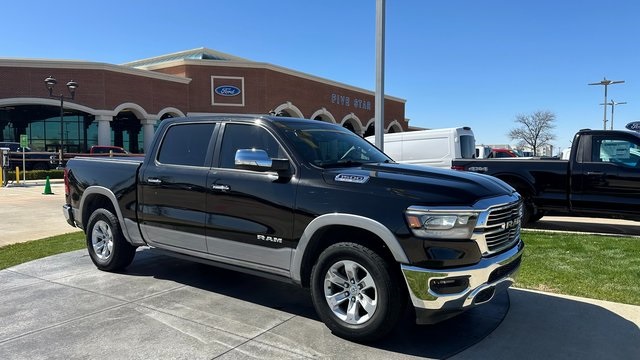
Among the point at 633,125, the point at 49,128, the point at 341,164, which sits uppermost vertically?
the point at 49,128

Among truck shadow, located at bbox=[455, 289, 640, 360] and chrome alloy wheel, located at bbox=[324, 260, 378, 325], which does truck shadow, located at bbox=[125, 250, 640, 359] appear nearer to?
truck shadow, located at bbox=[455, 289, 640, 360]

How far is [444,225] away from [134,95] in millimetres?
41171

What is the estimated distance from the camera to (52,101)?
36.7 m

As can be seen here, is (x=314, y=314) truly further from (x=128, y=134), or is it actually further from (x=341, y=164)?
(x=128, y=134)

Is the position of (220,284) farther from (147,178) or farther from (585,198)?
(585,198)

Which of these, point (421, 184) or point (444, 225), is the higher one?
point (421, 184)

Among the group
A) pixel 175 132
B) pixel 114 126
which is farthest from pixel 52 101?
pixel 175 132

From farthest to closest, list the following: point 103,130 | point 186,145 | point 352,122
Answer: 1. point 352,122
2. point 103,130
3. point 186,145

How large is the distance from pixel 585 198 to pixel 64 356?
8469 millimetres

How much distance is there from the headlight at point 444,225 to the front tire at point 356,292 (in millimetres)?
429

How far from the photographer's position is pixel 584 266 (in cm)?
624

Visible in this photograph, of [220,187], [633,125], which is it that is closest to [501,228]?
[220,187]

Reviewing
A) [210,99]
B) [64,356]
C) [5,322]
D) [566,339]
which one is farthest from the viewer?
[210,99]

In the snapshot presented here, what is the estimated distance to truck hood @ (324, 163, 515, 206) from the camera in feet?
12.0
